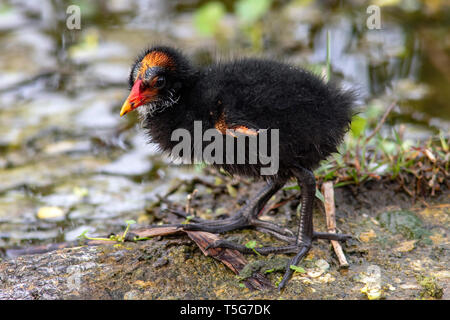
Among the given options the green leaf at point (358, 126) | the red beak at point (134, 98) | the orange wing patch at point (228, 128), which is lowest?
the green leaf at point (358, 126)

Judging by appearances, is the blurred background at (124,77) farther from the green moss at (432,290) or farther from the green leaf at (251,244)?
the green moss at (432,290)

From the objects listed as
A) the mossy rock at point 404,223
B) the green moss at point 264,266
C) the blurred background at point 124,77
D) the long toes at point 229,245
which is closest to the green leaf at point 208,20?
the blurred background at point 124,77

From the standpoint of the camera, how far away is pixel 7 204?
14.6ft

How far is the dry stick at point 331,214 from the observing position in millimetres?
3276

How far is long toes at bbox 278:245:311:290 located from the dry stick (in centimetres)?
17

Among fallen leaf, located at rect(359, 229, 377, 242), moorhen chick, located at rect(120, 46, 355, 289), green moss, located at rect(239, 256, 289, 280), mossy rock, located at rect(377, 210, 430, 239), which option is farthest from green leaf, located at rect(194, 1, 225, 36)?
green moss, located at rect(239, 256, 289, 280)

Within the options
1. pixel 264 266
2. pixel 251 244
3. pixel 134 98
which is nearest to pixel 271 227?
pixel 251 244

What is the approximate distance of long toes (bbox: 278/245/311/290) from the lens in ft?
9.91

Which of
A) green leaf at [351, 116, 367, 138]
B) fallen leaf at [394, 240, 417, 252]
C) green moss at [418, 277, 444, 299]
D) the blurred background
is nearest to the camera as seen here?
green moss at [418, 277, 444, 299]

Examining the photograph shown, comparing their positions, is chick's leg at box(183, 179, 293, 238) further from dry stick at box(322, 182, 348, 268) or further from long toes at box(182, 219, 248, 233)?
dry stick at box(322, 182, 348, 268)

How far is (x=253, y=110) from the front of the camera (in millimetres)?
3031

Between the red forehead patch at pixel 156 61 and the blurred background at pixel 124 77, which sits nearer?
the red forehead patch at pixel 156 61

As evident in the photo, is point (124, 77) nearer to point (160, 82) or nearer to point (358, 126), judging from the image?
point (358, 126)

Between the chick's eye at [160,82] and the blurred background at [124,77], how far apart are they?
0.57 meters
